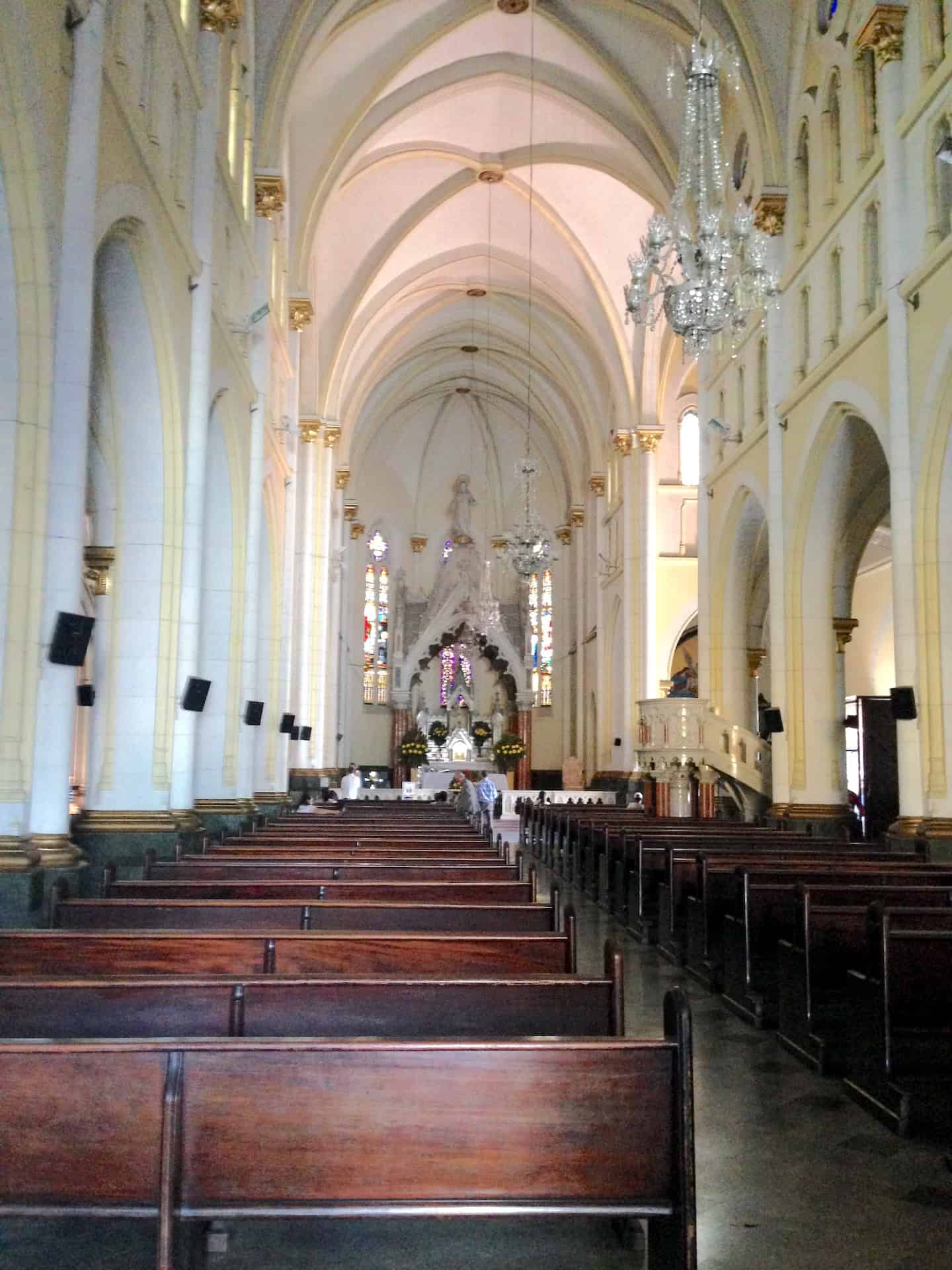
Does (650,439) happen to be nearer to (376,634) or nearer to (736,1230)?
(376,634)

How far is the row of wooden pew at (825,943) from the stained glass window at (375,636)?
31058 mm

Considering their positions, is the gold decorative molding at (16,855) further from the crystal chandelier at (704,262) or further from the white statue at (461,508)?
the white statue at (461,508)

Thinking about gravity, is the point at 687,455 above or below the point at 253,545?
above

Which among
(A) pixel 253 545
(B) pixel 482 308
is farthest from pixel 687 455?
(A) pixel 253 545

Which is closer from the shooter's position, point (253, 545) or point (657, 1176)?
point (657, 1176)

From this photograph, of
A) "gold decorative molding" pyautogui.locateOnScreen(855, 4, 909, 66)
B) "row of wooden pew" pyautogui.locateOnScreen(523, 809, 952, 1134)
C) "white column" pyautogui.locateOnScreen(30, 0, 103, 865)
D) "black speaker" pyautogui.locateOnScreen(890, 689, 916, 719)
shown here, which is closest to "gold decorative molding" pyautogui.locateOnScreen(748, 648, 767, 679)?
"black speaker" pyautogui.locateOnScreen(890, 689, 916, 719)

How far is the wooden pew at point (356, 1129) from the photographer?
8.63 ft

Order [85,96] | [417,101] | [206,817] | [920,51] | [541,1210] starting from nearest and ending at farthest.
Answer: [541,1210] → [85,96] → [920,51] → [206,817] → [417,101]

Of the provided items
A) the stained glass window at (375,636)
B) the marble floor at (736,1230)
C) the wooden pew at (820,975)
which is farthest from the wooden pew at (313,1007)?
the stained glass window at (375,636)

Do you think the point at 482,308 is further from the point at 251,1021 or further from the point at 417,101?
the point at 251,1021

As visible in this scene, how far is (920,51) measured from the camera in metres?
13.0

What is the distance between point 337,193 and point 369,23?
4.80 metres

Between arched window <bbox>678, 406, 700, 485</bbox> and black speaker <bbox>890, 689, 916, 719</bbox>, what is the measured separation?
18.9 metres

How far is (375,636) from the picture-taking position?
43219mm
